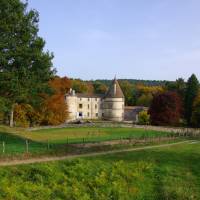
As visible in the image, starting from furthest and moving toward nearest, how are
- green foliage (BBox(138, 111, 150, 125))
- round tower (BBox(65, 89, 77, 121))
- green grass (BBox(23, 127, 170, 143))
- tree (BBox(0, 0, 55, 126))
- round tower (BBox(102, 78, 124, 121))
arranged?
round tower (BBox(65, 89, 77, 121)) → round tower (BBox(102, 78, 124, 121)) → green foliage (BBox(138, 111, 150, 125)) → green grass (BBox(23, 127, 170, 143)) → tree (BBox(0, 0, 55, 126))

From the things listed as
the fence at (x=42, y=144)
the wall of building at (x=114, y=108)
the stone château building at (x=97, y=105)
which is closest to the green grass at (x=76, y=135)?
the fence at (x=42, y=144)

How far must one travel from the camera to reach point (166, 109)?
70375 mm

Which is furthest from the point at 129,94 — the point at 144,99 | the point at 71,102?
the point at 71,102

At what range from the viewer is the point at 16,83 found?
1283 inches

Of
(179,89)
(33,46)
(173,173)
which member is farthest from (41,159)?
(179,89)

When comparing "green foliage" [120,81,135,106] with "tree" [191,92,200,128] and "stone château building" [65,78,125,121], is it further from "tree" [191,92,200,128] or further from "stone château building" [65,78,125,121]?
"tree" [191,92,200,128]

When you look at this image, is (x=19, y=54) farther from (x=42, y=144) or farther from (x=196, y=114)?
(x=196, y=114)

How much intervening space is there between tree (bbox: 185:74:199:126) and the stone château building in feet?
73.3

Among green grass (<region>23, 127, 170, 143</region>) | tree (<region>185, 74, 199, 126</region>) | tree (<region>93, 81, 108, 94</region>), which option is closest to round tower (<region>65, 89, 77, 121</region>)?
tree (<region>185, 74, 199, 126</region>)

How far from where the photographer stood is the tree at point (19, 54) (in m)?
32.2

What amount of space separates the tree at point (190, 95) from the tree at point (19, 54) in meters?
47.3

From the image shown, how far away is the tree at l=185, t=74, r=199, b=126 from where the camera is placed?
255ft

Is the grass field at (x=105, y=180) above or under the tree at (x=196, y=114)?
under

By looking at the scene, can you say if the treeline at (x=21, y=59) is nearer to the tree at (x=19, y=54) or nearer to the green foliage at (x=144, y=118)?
the tree at (x=19, y=54)
